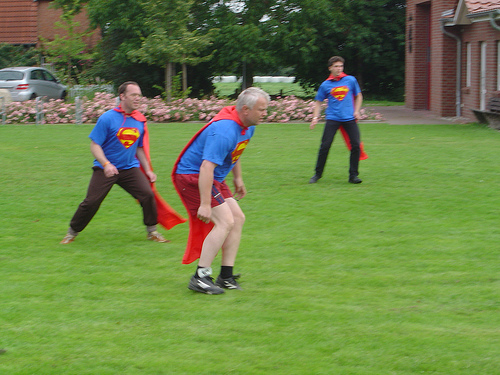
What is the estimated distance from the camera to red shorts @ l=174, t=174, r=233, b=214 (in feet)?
17.5

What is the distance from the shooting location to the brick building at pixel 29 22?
38250mm

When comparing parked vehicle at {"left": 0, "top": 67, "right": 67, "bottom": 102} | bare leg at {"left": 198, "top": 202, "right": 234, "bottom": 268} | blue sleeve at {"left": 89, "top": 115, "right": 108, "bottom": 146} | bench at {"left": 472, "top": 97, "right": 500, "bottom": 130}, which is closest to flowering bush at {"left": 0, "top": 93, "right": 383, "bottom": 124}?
parked vehicle at {"left": 0, "top": 67, "right": 67, "bottom": 102}

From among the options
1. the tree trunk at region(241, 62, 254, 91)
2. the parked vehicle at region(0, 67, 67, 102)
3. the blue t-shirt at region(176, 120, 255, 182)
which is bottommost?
the blue t-shirt at region(176, 120, 255, 182)

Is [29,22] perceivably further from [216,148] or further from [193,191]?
[216,148]

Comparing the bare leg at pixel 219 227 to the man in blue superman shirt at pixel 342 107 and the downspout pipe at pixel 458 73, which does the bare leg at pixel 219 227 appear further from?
the downspout pipe at pixel 458 73

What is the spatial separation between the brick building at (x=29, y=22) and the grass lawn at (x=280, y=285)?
95.6 feet

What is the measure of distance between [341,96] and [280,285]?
529 centimetres

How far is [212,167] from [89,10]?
24869mm

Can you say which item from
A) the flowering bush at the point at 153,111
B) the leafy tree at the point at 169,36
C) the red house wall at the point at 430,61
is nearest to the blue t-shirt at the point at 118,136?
the flowering bush at the point at 153,111

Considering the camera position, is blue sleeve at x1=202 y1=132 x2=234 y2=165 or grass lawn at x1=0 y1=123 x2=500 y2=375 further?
blue sleeve at x1=202 y1=132 x2=234 y2=165

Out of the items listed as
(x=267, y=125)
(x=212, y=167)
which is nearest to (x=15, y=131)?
(x=267, y=125)

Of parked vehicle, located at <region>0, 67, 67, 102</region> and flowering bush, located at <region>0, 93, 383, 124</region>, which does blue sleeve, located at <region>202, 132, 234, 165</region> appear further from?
parked vehicle, located at <region>0, 67, 67, 102</region>

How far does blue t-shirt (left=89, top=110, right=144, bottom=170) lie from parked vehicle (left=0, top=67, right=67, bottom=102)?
18609mm

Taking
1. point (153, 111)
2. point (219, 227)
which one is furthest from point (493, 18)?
point (219, 227)
